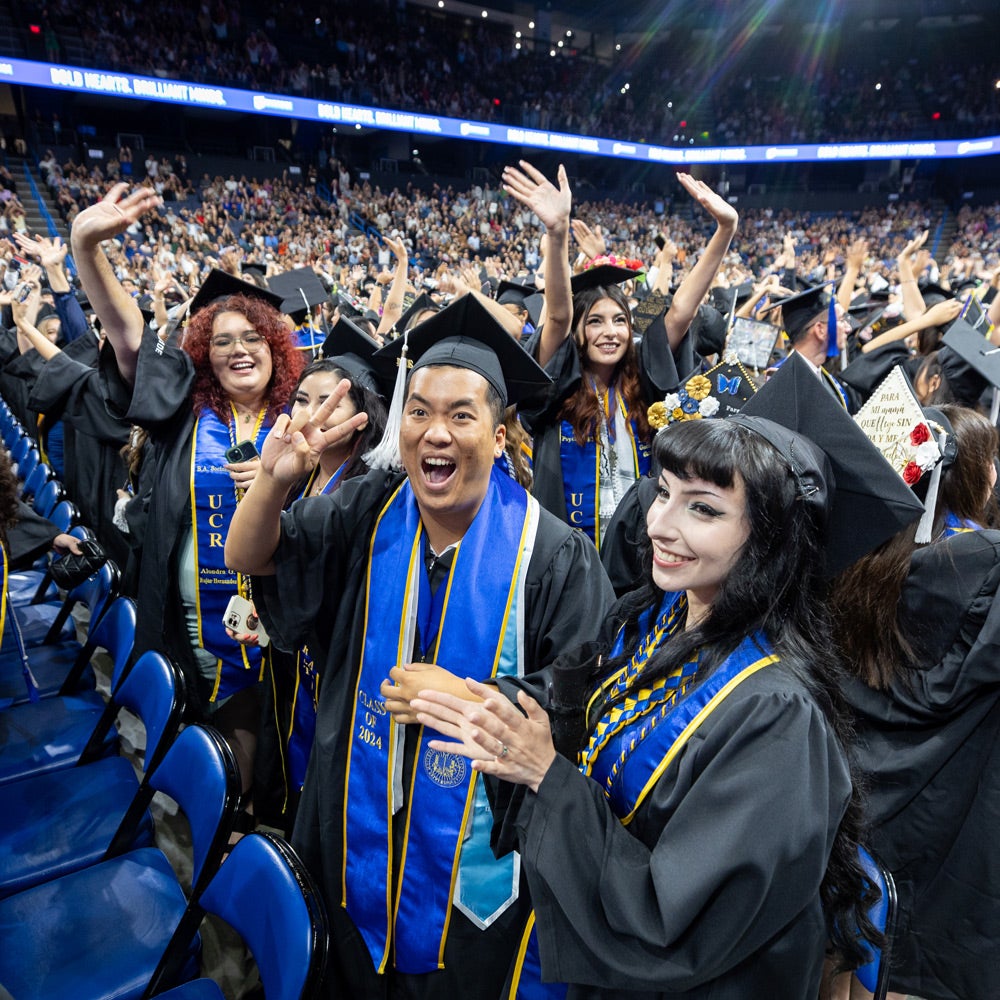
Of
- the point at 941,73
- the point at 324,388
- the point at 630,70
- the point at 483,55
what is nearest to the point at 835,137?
the point at 941,73

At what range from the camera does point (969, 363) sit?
3361 millimetres

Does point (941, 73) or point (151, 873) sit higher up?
point (941, 73)

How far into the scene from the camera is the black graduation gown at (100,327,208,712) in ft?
8.77

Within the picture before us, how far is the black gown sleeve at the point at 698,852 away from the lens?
1.02 metres

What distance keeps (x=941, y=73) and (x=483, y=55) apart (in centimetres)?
2014

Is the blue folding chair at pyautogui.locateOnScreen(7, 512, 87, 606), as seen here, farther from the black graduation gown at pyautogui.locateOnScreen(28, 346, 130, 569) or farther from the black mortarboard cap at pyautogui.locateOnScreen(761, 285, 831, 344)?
the black mortarboard cap at pyautogui.locateOnScreen(761, 285, 831, 344)

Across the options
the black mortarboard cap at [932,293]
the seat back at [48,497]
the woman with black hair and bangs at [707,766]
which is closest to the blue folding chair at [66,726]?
the seat back at [48,497]

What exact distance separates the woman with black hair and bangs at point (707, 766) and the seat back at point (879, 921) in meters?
0.16

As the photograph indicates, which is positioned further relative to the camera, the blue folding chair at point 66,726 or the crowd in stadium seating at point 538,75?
the crowd in stadium seating at point 538,75

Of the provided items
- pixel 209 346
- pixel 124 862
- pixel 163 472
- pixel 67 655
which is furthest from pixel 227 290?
pixel 124 862

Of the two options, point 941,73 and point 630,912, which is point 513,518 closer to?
point 630,912

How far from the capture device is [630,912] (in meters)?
1.06

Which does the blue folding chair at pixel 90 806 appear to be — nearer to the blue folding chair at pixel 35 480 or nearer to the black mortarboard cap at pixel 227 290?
the black mortarboard cap at pixel 227 290

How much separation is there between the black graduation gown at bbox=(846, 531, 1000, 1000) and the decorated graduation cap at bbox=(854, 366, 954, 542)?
0.18 meters
